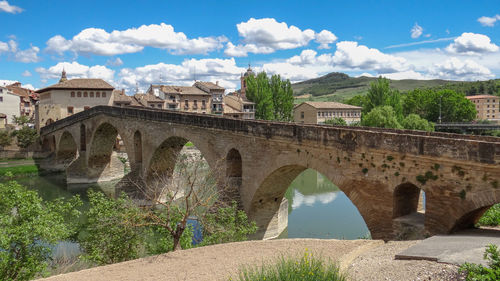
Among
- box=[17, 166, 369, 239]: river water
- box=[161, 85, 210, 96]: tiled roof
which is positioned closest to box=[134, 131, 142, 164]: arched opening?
box=[17, 166, 369, 239]: river water

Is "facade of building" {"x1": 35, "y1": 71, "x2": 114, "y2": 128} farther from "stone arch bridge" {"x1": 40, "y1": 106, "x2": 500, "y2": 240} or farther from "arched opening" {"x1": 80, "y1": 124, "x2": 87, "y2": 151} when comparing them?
"stone arch bridge" {"x1": 40, "y1": 106, "x2": 500, "y2": 240}

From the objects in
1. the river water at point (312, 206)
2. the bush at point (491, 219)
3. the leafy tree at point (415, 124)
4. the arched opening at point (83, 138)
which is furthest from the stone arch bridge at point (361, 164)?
the leafy tree at point (415, 124)

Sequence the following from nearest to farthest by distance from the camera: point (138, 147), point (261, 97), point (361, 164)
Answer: point (361, 164) → point (138, 147) → point (261, 97)

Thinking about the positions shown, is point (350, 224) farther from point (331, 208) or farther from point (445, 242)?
point (445, 242)

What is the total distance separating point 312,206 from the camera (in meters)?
26.0

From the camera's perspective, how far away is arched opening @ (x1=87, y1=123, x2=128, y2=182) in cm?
3788

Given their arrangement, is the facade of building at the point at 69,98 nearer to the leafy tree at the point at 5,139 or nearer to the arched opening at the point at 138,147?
the leafy tree at the point at 5,139

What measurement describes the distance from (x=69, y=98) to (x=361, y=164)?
159ft

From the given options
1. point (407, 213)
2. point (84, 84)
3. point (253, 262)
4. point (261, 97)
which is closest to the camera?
point (253, 262)

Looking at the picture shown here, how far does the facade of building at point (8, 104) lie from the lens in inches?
2403

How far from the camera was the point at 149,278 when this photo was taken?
29.8 feet

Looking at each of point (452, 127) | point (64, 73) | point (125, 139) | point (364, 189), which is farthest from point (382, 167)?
point (64, 73)

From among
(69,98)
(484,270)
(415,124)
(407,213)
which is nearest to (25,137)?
(69,98)

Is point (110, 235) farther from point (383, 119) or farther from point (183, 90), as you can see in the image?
point (183, 90)
